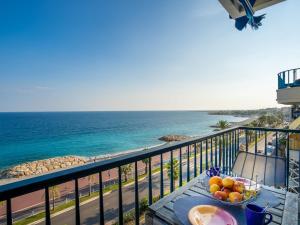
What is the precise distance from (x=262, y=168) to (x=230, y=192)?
0.77m

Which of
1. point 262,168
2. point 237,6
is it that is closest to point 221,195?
point 262,168

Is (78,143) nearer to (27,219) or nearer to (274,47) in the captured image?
(27,219)

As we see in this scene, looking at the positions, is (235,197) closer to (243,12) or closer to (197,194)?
(197,194)

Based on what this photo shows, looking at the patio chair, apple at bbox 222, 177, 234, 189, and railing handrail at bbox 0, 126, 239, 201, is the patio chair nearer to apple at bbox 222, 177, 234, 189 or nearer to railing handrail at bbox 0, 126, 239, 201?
apple at bbox 222, 177, 234, 189

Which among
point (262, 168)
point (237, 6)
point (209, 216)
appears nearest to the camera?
point (209, 216)

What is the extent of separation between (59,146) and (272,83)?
36055 mm

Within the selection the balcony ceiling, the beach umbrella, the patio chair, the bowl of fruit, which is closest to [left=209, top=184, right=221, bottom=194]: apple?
the bowl of fruit

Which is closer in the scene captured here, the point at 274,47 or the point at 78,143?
the point at 274,47

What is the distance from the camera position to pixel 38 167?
23312 mm

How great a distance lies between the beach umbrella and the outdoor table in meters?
1.78

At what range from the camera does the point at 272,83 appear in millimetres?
6852

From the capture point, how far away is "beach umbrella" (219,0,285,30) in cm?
205

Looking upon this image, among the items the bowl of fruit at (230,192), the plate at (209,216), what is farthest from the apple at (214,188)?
the plate at (209,216)

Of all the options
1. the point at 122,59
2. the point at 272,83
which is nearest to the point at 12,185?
the point at 272,83
